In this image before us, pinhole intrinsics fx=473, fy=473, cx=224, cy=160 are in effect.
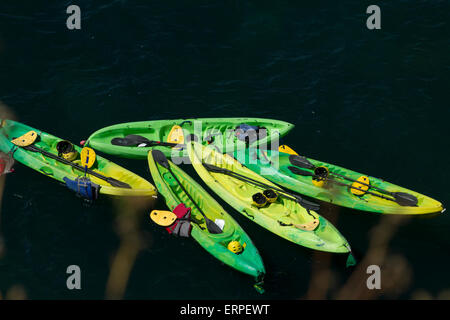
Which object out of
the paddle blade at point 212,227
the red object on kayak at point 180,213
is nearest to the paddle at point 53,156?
the red object on kayak at point 180,213

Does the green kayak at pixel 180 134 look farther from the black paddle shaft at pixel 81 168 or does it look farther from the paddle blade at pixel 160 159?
the black paddle shaft at pixel 81 168

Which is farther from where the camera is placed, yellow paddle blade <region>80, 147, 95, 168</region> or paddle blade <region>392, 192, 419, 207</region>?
yellow paddle blade <region>80, 147, 95, 168</region>

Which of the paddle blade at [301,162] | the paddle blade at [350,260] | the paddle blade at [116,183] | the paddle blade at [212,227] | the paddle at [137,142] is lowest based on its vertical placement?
the paddle blade at [350,260]

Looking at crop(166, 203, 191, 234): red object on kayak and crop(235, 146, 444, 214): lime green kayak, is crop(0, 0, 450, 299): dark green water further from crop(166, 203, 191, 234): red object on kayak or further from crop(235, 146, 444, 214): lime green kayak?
crop(166, 203, 191, 234): red object on kayak

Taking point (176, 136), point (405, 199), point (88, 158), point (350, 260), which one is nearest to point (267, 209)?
point (350, 260)

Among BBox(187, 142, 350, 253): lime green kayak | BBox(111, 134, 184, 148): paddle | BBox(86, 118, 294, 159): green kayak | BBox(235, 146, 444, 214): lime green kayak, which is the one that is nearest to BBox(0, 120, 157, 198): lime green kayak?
BBox(86, 118, 294, 159): green kayak

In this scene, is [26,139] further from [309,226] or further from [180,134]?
[309,226]

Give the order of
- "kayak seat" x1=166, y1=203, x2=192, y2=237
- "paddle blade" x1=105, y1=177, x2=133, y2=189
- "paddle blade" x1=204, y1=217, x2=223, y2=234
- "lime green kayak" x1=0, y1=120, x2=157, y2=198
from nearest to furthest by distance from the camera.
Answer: "kayak seat" x1=166, y1=203, x2=192, y2=237
"paddle blade" x1=204, y1=217, x2=223, y2=234
"lime green kayak" x1=0, y1=120, x2=157, y2=198
"paddle blade" x1=105, y1=177, x2=133, y2=189
